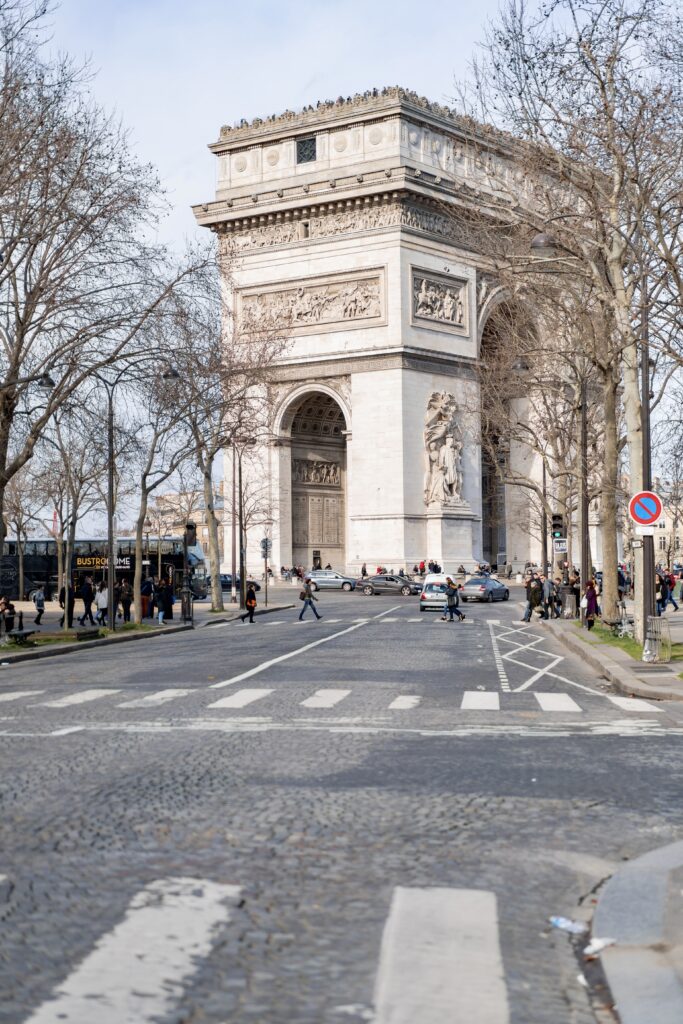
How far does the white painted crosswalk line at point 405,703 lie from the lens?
51.3 ft

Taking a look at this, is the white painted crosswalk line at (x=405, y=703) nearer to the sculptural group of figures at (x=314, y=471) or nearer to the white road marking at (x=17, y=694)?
the white road marking at (x=17, y=694)

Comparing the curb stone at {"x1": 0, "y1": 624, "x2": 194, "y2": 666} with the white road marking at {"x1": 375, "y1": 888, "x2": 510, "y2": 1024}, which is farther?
the curb stone at {"x1": 0, "y1": 624, "x2": 194, "y2": 666}

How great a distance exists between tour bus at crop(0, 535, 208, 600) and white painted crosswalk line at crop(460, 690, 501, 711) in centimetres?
5272

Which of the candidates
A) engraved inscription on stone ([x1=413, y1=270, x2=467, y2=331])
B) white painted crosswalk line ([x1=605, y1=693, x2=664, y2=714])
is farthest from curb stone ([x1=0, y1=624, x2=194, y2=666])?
engraved inscription on stone ([x1=413, y1=270, x2=467, y2=331])

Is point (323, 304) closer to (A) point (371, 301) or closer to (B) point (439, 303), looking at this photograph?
(A) point (371, 301)

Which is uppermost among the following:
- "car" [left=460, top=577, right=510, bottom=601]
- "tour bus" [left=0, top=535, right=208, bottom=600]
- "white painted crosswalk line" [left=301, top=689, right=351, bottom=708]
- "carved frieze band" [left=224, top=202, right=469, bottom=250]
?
"carved frieze band" [left=224, top=202, right=469, bottom=250]

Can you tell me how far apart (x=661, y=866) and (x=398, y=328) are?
60601 millimetres

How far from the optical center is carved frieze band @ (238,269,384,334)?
6744cm

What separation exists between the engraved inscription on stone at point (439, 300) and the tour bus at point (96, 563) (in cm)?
1803

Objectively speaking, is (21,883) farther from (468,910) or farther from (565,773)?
(565,773)

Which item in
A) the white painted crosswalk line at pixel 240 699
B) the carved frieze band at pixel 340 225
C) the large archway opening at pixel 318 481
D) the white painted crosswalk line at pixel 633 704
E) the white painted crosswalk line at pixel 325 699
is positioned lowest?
the white painted crosswalk line at pixel 633 704

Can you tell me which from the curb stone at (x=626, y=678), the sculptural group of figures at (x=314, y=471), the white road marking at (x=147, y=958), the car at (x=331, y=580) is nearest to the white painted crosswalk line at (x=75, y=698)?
the curb stone at (x=626, y=678)

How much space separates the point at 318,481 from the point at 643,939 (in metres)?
68.9

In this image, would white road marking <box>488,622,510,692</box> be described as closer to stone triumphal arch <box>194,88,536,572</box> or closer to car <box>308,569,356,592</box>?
stone triumphal arch <box>194,88,536,572</box>
